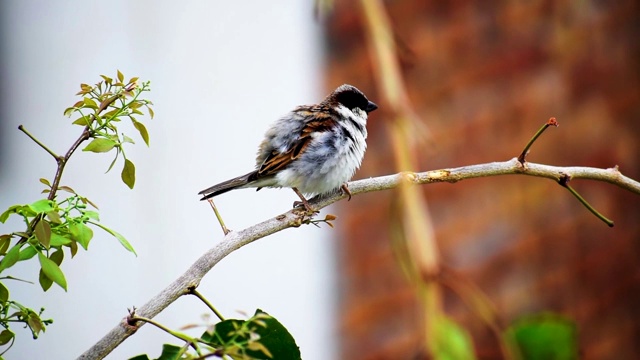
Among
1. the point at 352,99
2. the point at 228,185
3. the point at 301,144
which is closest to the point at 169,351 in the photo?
the point at 228,185

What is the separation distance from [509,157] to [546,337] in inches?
106

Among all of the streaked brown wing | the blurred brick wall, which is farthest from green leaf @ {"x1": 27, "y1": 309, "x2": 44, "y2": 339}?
the blurred brick wall

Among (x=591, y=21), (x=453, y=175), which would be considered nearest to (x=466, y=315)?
(x=591, y=21)

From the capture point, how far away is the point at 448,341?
35cm

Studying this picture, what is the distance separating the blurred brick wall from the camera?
9.97 feet

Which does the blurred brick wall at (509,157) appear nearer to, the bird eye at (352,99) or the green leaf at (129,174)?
the bird eye at (352,99)

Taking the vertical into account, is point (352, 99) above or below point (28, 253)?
above

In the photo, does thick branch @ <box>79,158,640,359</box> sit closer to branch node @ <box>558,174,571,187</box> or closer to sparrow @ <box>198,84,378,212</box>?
branch node @ <box>558,174,571,187</box>

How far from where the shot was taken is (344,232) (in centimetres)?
301

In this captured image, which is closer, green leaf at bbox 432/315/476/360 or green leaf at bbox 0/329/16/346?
green leaf at bbox 432/315/476/360

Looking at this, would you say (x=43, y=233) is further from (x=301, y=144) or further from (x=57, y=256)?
(x=301, y=144)

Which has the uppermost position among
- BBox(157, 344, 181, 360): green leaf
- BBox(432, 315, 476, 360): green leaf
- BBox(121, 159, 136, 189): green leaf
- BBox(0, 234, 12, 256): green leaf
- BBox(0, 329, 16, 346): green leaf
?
BBox(121, 159, 136, 189): green leaf

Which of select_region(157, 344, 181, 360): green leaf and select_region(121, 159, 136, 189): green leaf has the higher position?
select_region(121, 159, 136, 189): green leaf

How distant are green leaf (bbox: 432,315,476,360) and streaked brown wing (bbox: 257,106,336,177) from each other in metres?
1.27
